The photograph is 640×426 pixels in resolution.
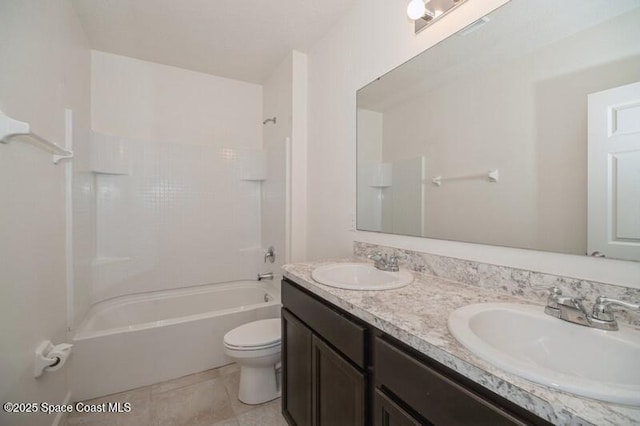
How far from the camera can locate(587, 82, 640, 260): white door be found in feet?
2.33

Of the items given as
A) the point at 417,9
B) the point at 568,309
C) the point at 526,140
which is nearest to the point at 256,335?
the point at 568,309

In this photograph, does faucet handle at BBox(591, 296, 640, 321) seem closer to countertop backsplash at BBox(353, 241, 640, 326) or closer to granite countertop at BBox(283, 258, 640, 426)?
countertop backsplash at BBox(353, 241, 640, 326)

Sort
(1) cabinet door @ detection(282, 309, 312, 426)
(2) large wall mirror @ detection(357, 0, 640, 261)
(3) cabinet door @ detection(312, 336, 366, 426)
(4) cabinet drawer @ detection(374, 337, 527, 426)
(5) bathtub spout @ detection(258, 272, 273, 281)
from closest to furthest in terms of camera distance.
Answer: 1. (4) cabinet drawer @ detection(374, 337, 527, 426)
2. (2) large wall mirror @ detection(357, 0, 640, 261)
3. (3) cabinet door @ detection(312, 336, 366, 426)
4. (1) cabinet door @ detection(282, 309, 312, 426)
5. (5) bathtub spout @ detection(258, 272, 273, 281)

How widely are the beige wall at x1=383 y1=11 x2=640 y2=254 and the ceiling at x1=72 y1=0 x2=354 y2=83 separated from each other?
1177 mm

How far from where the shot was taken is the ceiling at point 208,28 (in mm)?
1723

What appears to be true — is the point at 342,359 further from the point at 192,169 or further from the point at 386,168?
the point at 192,169

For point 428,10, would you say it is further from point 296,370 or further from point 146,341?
point 146,341

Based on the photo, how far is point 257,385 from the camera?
1.65 m

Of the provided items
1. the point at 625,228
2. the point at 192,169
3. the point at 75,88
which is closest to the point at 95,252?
the point at 192,169

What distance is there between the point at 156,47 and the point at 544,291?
118 inches

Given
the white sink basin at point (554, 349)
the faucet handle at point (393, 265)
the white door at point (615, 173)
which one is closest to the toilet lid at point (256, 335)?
the faucet handle at point (393, 265)

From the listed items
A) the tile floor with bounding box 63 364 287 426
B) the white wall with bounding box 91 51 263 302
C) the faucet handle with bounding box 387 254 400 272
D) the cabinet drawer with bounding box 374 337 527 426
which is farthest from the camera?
the white wall with bounding box 91 51 263 302

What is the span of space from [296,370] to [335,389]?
1.16 ft

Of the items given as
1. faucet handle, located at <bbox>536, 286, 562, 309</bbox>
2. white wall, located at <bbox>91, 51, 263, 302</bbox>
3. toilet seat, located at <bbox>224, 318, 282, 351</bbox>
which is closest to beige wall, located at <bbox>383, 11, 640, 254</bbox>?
faucet handle, located at <bbox>536, 286, 562, 309</bbox>
